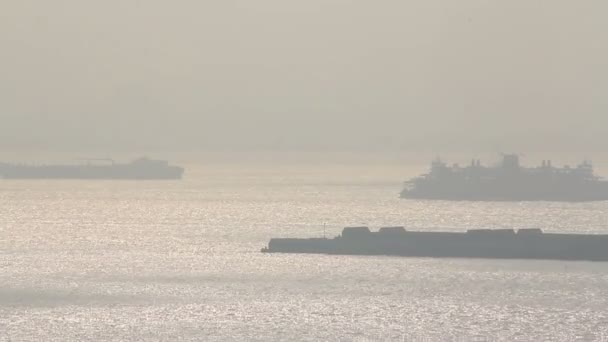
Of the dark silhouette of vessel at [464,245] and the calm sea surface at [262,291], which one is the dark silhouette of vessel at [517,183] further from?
the dark silhouette of vessel at [464,245]

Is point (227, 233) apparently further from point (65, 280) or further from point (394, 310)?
point (394, 310)

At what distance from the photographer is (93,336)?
42.2 metres

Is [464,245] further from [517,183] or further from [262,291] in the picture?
[517,183]

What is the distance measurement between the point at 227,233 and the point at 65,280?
38.0 m

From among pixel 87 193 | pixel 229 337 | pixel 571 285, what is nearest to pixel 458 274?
pixel 571 285

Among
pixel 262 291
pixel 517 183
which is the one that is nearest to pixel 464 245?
pixel 262 291

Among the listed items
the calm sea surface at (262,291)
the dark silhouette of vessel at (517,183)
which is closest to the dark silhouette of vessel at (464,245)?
the calm sea surface at (262,291)

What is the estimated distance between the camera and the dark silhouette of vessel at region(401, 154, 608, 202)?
151000 mm

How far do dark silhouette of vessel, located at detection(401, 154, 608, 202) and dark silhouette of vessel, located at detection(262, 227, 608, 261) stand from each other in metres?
78.4

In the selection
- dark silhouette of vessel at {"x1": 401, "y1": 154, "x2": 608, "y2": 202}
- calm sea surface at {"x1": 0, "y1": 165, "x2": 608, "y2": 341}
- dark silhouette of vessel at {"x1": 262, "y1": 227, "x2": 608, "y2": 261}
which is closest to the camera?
calm sea surface at {"x1": 0, "y1": 165, "x2": 608, "y2": 341}

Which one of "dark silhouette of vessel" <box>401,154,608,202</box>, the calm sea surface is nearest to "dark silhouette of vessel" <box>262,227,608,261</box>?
the calm sea surface

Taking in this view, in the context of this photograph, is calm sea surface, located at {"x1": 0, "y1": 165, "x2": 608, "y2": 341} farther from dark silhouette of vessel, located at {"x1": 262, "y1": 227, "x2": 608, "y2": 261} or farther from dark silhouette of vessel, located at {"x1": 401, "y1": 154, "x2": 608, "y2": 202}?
dark silhouette of vessel, located at {"x1": 401, "y1": 154, "x2": 608, "y2": 202}

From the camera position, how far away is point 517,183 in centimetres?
15288

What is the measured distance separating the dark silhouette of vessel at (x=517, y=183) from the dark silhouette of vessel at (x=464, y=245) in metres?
78.4
